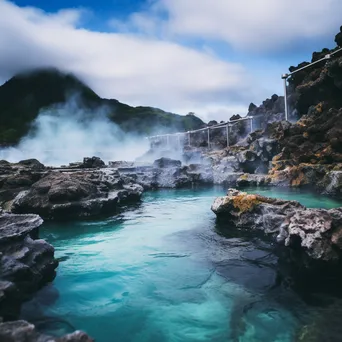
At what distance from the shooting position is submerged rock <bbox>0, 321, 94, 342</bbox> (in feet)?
8.46

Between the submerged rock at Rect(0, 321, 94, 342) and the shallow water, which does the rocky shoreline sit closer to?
the submerged rock at Rect(0, 321, 94, 342)

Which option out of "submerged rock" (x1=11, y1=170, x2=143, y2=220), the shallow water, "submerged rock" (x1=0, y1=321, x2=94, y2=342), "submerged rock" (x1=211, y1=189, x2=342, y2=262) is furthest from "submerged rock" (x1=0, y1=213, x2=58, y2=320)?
"submerged rock" (x1=11, y1=170, x2=143, y2=220)

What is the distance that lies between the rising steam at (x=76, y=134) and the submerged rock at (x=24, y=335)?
69228 millimetres

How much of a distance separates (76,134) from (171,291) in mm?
101466

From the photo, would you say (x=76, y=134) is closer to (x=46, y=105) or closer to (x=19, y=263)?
(x=46, y=105)

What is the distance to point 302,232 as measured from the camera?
5031 millimetres

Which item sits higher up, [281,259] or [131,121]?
[131,121]

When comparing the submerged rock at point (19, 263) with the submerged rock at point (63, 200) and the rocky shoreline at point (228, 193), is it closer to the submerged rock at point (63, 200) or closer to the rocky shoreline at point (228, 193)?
the rocky shoreline at point (228, 193)

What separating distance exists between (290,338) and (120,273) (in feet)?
10.8

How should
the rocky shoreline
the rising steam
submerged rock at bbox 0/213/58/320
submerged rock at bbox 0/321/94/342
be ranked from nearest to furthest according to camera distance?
submerged rock at bbox 0/321/94/342
submerged rock at bbox 0/213/58/320
the rocky shoreline
the rising steam

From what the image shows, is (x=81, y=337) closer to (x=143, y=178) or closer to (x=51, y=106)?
(x=143, y=178)

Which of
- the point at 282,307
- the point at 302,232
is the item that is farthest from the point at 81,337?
the point at 302,232

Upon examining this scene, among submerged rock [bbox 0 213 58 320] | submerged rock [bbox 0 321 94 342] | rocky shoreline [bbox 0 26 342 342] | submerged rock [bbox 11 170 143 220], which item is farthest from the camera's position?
submerged rock [bbox 11 170 143 220]

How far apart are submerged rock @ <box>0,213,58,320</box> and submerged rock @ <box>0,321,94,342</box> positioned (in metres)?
0.84
